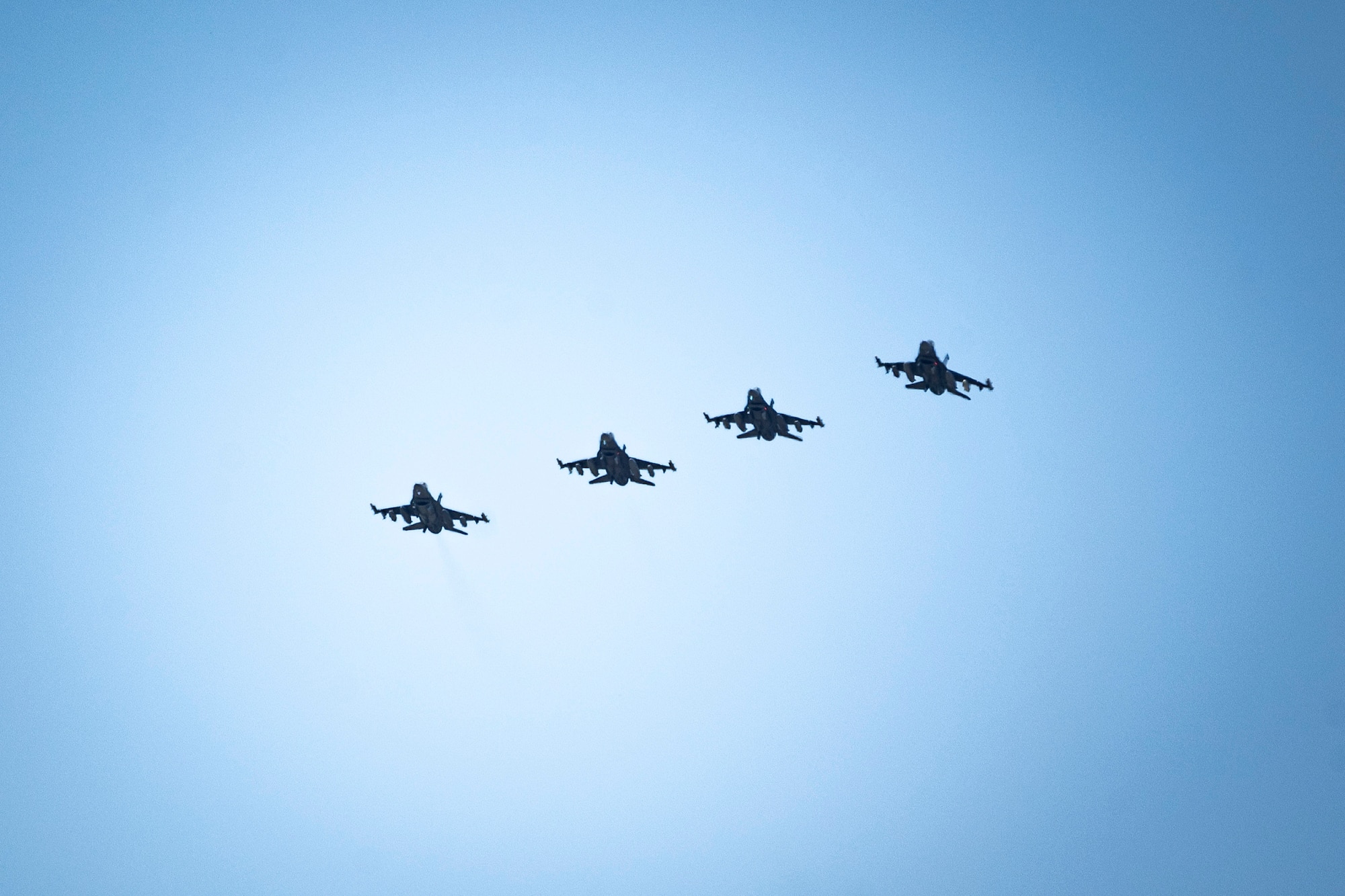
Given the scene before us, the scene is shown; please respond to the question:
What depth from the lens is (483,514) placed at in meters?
120

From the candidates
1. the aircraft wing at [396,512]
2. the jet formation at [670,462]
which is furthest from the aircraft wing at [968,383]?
the aircraft wing at [396,512]

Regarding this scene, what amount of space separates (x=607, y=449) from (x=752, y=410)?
12579mm

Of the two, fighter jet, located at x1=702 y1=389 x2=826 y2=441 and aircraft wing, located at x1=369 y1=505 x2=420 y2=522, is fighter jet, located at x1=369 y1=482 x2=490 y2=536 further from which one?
fighter jet, located at x1=702 y1=389 x2=826 y2=441

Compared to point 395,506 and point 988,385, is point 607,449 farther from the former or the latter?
point 988,385

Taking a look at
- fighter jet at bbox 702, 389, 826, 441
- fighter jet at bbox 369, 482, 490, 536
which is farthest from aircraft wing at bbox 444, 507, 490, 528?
fighter jet at bbox 702, 389, 826, 441

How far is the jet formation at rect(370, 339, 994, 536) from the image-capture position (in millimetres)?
114625

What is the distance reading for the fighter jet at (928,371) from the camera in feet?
373

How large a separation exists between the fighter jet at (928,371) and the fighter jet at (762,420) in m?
8.06

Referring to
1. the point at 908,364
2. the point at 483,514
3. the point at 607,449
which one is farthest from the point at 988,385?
the point at 483,514

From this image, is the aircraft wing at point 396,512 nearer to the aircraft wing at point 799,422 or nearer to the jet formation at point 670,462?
the jet formation at point 670,462

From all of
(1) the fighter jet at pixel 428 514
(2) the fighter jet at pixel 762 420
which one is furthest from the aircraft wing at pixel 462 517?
(2) the fighter jet at pixel 762 420

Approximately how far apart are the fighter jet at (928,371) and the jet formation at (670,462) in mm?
54

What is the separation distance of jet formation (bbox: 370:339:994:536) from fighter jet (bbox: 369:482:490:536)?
55 millimetres

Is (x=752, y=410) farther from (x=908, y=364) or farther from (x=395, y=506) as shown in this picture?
(x=395, y=506)
